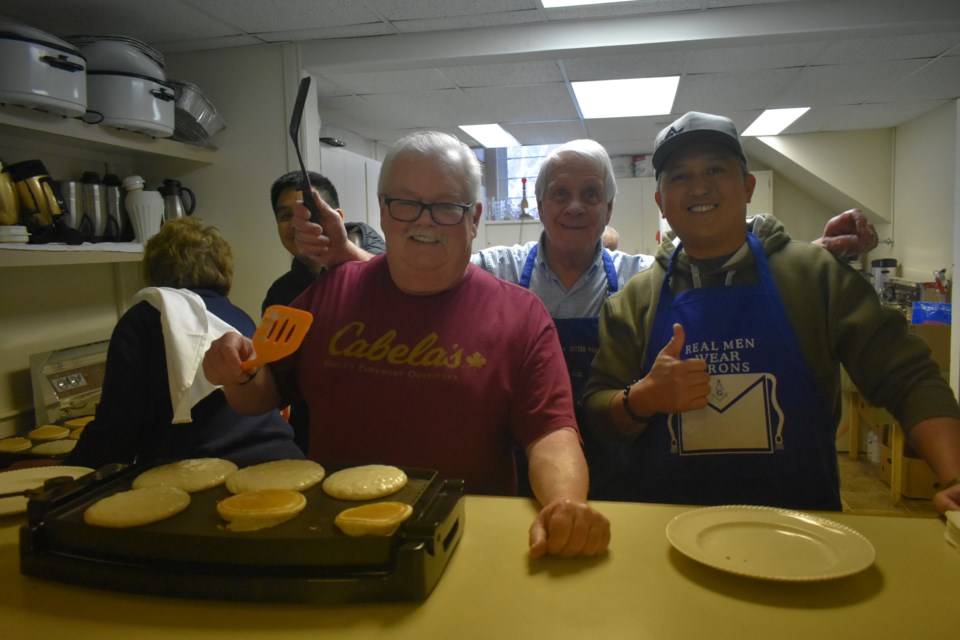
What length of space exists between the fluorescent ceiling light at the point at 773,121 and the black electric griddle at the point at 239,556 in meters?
4.70

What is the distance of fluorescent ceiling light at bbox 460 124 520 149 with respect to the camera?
489cm

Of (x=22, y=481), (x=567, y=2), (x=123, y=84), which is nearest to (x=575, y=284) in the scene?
(x=22, y=481)

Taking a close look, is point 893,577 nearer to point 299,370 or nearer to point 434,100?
point 299,370

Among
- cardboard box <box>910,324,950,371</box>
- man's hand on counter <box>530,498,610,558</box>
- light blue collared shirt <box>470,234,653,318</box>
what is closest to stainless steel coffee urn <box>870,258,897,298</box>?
cardboard box <box>910,324,950,371</box>

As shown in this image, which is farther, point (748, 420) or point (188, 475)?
point (748, 420)

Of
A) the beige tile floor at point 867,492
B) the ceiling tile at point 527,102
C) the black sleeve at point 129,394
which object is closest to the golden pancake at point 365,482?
the black sleeve at point 129,394

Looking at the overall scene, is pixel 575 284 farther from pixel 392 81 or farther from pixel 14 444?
pixel 392 81

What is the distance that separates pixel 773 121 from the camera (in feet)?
16.1

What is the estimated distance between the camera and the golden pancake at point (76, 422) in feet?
7.41

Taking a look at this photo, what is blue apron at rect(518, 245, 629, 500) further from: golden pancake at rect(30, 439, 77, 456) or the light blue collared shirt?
golden pancake at rect(30, 439, 77, 456)

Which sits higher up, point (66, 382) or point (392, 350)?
point (392, 350)

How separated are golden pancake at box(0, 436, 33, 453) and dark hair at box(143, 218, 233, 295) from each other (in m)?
0.79

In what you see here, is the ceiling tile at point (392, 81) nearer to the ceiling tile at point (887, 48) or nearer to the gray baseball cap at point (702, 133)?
the ceiling tile at point (887, 48)

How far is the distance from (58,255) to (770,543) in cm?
238
